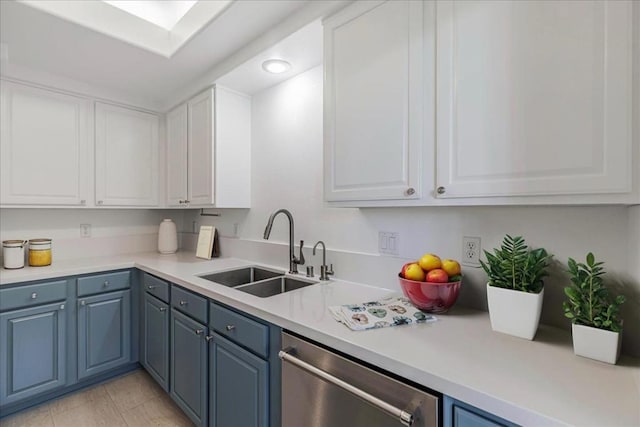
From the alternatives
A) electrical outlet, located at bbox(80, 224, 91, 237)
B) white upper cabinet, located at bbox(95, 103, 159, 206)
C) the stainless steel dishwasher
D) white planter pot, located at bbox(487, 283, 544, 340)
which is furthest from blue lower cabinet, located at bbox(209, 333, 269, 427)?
electrical outlet, located at bbox(80, 224, 91, 237)

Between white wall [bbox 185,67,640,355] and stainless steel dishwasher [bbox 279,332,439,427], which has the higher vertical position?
white wall [bbox 185,67,640,355]

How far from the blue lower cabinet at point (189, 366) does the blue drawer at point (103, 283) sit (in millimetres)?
693

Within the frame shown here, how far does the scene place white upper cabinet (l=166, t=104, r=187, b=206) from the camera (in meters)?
2.49

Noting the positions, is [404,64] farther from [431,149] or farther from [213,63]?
[213,63]

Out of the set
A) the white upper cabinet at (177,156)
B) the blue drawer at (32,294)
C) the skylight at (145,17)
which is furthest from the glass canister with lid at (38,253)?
the skylight at (145,17)

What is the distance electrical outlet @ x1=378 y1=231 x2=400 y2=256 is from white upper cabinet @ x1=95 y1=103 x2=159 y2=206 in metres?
2.22

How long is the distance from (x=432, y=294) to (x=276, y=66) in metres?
1.59

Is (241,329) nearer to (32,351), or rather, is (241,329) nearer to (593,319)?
(593,319)

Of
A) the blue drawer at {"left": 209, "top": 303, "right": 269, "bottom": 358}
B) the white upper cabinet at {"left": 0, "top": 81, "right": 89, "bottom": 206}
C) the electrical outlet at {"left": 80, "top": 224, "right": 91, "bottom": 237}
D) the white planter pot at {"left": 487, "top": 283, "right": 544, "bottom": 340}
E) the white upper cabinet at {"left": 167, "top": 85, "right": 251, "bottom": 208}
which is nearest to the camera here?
the white planter pot at {"left": 487, "top": 283, "right": 544, "bottom": 340}

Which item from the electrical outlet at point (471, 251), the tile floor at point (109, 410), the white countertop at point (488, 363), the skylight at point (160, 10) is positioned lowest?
the tile floor at point (109, 410)

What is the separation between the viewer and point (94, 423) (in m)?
1.79

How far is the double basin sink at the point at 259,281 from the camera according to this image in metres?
1.72

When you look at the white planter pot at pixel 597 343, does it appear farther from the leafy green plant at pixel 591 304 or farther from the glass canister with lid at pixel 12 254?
the glass canister with lid at pixel 12 254

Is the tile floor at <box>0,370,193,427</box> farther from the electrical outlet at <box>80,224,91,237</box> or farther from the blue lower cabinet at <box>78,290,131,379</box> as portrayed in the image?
the electrical outlet at <box>80,224,91,237</box>
